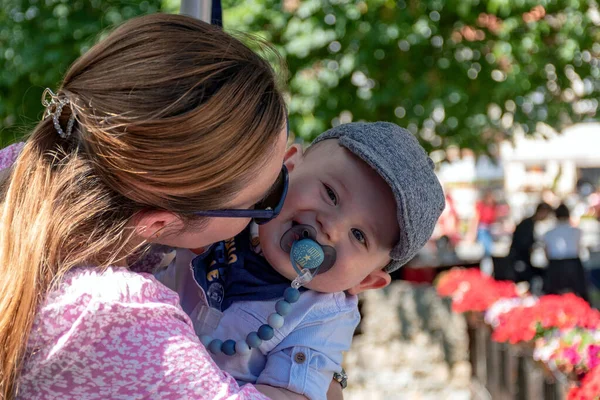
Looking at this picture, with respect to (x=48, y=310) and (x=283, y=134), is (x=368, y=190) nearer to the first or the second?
(x=283, y=134)

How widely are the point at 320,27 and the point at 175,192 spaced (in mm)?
4498

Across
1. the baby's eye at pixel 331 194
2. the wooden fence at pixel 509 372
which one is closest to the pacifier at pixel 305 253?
the baby's eye at pixel 331 194

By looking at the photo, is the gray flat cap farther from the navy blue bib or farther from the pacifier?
the navy blue bib

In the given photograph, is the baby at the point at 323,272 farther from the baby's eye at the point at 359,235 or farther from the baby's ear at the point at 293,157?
the baby's ear at the point at 293,157

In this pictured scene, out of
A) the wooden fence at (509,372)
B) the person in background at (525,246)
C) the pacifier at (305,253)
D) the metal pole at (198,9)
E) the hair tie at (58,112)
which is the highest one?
the hair tie at (58,112)

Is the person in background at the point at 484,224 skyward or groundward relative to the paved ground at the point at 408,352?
groundward

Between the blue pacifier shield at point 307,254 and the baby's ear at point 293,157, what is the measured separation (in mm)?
335

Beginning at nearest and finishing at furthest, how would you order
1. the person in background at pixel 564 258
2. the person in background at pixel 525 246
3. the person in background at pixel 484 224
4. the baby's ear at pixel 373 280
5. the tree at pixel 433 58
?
the baby's ear at pixel 373 280 < the tree at pixel 433 58 < the person in background at pixel 564 258 < the person in background at pixel 525 246 < the person in background at pixel 484 224

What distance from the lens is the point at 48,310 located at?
1180 mm

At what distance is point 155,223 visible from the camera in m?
1.31

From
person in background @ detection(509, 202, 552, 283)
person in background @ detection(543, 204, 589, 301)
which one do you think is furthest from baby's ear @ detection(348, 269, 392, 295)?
person in background @ detection(509, 202, 552, 283)

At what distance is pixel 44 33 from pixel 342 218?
4718 mm

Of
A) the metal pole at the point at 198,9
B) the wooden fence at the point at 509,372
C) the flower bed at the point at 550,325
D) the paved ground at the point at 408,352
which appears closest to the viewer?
the metal pole at the point at 198,9

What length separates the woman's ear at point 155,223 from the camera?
129 centimetres
